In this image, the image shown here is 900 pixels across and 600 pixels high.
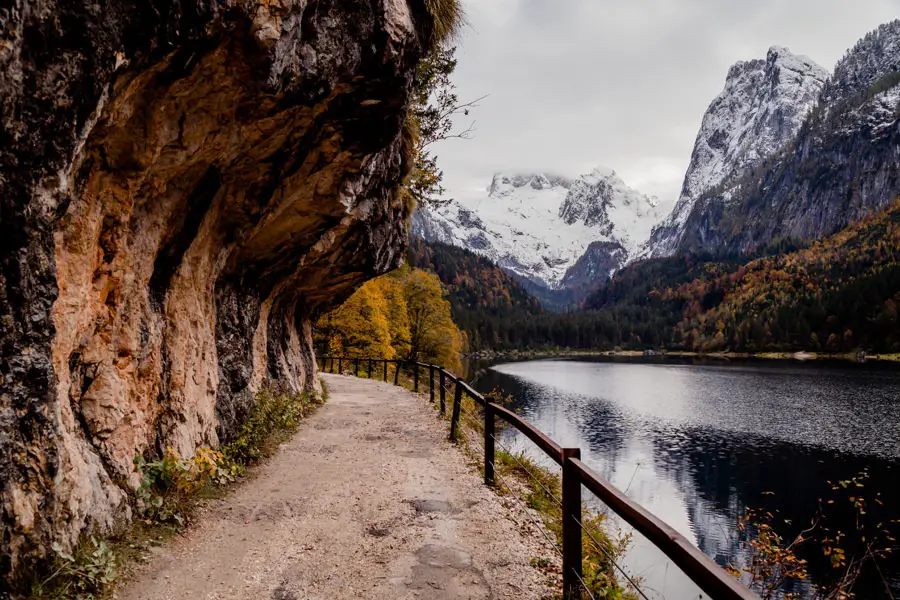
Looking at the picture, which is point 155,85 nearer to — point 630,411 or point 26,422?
point 26,422

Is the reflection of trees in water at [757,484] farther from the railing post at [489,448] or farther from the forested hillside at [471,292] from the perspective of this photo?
the forested hillside at [471,292]

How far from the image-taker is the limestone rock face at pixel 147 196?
10.7ft

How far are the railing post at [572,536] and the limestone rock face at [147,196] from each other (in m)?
3.71

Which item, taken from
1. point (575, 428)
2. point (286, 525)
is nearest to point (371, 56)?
point (286, 525)

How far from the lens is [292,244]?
10258 millimetres

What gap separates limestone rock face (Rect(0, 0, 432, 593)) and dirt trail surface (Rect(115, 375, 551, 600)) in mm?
888

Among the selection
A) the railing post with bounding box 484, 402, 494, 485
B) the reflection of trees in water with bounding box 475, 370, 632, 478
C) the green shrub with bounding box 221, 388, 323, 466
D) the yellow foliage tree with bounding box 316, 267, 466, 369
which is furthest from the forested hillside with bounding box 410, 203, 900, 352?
the railing post with bounding box 484, 402, 494, 485

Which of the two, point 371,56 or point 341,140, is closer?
point 371,56

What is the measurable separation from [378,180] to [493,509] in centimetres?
663

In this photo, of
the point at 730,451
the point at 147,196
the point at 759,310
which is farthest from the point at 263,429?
the point at 759,310

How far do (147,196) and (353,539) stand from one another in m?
4.03

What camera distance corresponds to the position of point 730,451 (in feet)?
85.3

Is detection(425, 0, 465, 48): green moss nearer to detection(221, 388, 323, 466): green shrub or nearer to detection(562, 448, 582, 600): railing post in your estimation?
detection(562, 448, 582, 600): railing post

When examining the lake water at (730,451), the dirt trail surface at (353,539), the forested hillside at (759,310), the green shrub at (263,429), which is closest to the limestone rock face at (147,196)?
the green shrub at (263,429)
